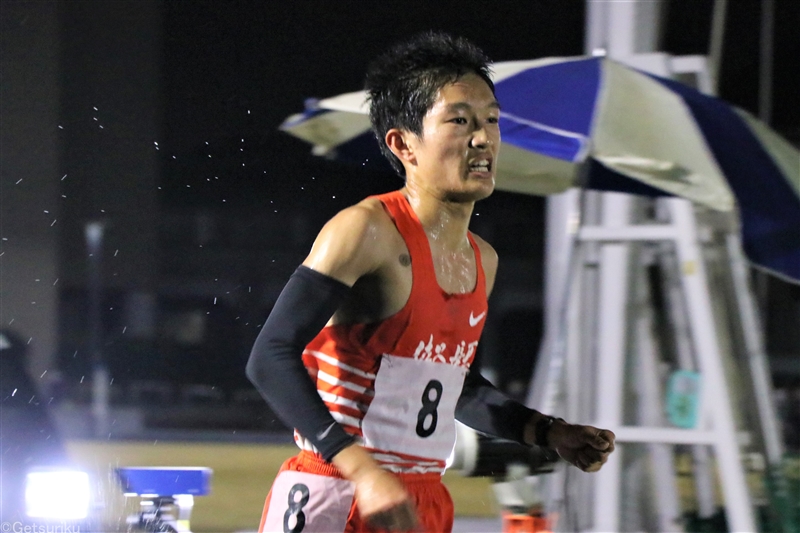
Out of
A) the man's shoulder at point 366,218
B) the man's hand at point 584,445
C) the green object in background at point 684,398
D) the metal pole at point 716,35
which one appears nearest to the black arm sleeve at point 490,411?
the man's hand at point 584,445

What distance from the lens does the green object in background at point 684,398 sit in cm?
389

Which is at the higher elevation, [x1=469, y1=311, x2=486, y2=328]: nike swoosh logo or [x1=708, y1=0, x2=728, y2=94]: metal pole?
[x1=708, y1=0, x2=728, y2=94]: metal pole

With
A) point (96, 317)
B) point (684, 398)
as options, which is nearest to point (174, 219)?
point (96, 317)

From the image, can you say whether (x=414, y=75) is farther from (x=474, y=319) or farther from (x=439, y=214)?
(x=474, y=319)

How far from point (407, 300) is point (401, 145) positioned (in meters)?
0.29

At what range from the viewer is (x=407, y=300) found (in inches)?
67.1

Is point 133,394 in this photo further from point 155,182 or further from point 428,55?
point 428,55

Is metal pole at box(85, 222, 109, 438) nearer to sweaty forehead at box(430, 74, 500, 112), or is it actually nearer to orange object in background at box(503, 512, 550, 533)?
orange object in background at box(503, 512, 550, 533)

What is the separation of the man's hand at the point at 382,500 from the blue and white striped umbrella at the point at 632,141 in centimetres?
175

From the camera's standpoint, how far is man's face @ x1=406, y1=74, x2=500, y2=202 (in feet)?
5.77

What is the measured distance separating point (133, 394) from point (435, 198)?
36.9 m

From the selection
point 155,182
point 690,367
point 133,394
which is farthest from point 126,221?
point 690,367

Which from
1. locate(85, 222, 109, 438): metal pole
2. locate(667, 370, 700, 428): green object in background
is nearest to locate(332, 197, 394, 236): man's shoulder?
locate(667, 370, 700, 428): green object in background

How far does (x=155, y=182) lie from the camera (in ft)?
140
